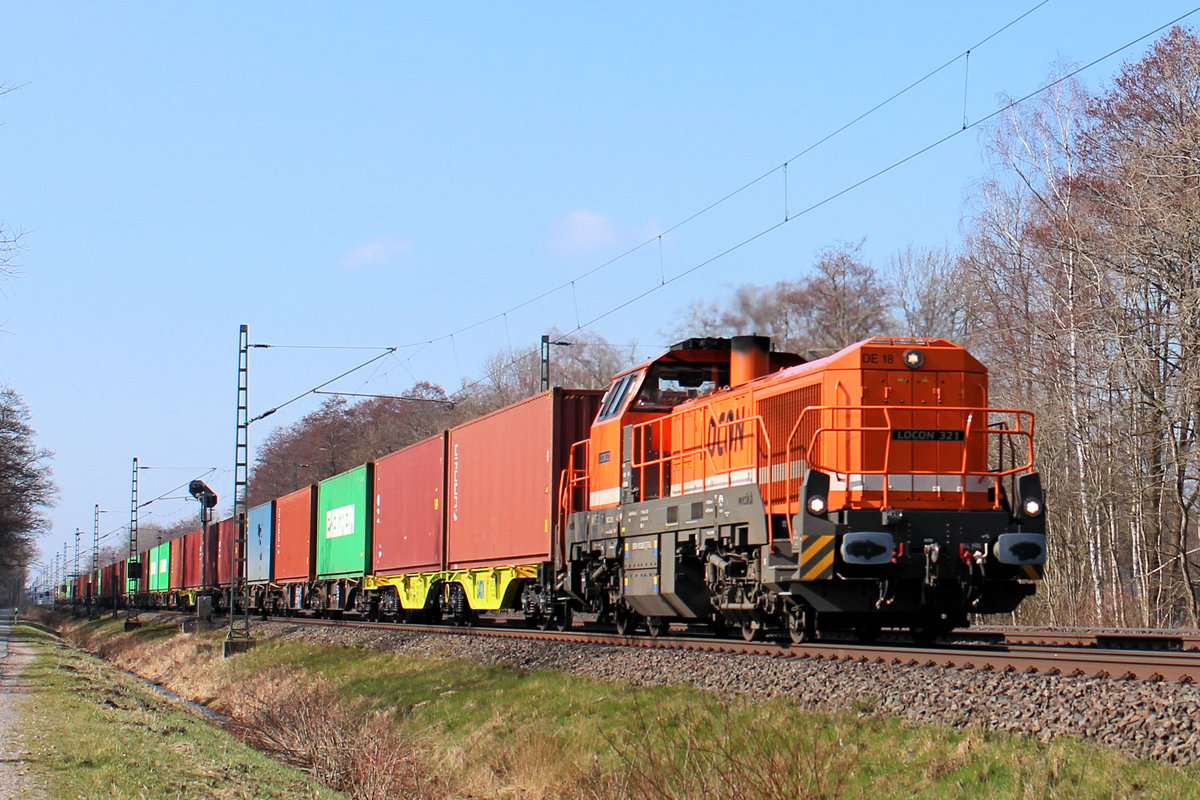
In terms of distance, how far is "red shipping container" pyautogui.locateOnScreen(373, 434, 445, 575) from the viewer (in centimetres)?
2340

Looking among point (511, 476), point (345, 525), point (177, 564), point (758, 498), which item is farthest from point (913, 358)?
point (177, 564)

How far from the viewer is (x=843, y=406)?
1212 centimetres

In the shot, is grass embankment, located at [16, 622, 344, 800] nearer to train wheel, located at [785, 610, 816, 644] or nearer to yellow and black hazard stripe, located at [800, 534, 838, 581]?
yellow and black hazard stripe, located at [800, 534, 838, 581]

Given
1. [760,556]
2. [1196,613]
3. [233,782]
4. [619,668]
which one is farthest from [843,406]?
[1196,613]

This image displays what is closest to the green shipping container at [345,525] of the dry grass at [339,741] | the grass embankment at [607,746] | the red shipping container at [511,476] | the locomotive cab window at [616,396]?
the red shipping container at [511,476]

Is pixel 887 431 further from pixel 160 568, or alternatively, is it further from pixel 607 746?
pixel 160 568

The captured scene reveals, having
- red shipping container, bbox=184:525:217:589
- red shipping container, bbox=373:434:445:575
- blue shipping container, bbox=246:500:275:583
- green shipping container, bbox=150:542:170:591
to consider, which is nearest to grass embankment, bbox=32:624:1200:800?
red shipping container, bbox=373:434:445:575

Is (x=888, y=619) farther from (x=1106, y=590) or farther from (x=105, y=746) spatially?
(x=1106, y=590)

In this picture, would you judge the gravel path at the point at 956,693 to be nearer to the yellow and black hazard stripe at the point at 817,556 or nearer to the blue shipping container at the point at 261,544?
the yellow and black hazard stripe at the point at 817,556

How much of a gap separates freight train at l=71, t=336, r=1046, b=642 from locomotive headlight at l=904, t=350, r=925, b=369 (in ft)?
0.10

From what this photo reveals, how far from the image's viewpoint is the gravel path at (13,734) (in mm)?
8219

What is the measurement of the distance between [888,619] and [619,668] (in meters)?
3.02

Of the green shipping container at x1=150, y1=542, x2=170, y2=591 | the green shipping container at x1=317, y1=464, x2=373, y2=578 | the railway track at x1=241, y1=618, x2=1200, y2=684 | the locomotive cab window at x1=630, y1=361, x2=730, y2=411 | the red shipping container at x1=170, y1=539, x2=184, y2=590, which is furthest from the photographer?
the green shipping container at x1=150, y1=542, x2=170, y2=591

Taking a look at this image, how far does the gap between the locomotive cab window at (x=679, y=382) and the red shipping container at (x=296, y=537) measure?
62.8 ft
